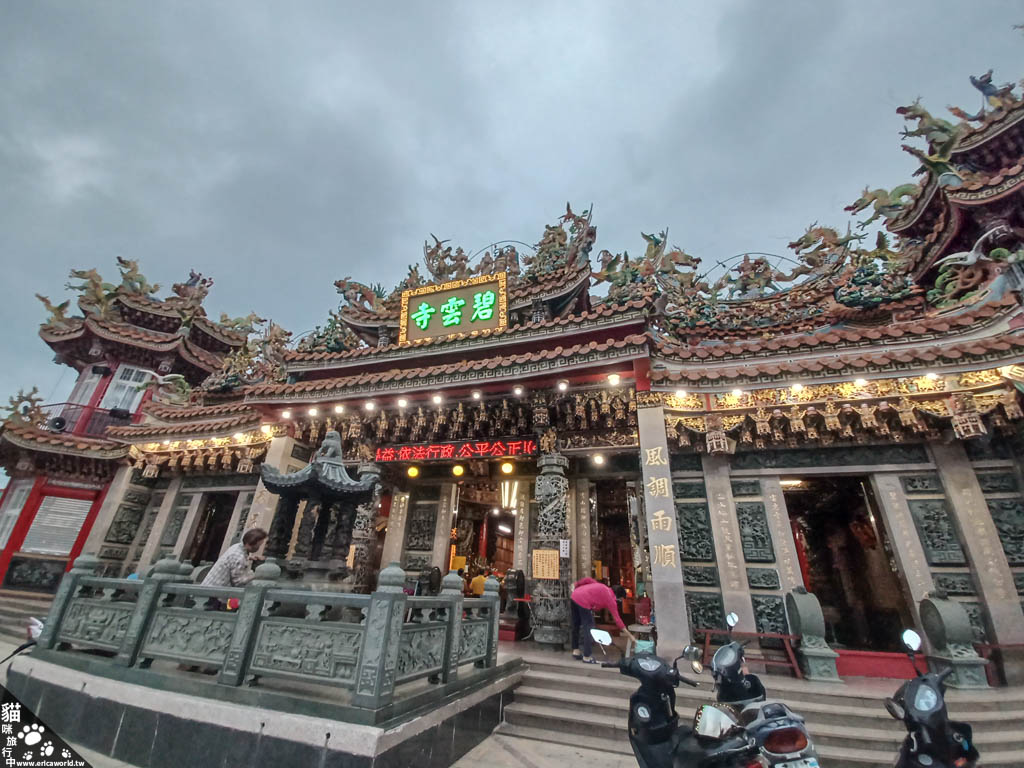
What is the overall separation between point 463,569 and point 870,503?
32.3 ft

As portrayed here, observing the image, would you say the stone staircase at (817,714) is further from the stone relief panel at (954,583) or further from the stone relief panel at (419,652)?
the stone relief panel at (419,652)

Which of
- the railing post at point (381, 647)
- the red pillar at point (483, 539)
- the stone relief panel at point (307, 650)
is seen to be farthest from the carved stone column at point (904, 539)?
the red pillar at point (483, 539)

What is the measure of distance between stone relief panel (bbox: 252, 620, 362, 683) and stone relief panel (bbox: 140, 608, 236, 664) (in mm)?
476

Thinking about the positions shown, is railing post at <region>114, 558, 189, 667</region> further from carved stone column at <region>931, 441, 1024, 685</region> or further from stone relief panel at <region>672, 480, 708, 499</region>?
carved stone column at <region>931, 441, 1024, 685</region>

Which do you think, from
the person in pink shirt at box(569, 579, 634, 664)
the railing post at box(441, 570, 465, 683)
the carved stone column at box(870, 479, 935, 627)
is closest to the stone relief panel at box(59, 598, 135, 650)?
the railing post at box(441, 570, 465, 683)

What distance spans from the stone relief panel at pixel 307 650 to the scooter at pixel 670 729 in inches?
87.1

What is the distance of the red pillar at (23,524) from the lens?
11.9m

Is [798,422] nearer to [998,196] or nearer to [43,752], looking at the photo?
[998,196]

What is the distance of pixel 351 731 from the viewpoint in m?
3.26

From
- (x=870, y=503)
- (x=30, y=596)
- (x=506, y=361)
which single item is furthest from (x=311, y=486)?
(x=30, y=596)

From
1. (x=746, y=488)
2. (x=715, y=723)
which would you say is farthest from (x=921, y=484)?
(x=715, y=723)

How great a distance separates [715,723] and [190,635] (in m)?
5.05

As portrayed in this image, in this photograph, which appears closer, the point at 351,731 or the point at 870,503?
the point at 351,731

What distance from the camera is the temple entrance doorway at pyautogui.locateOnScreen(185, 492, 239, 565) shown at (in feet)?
41.8
